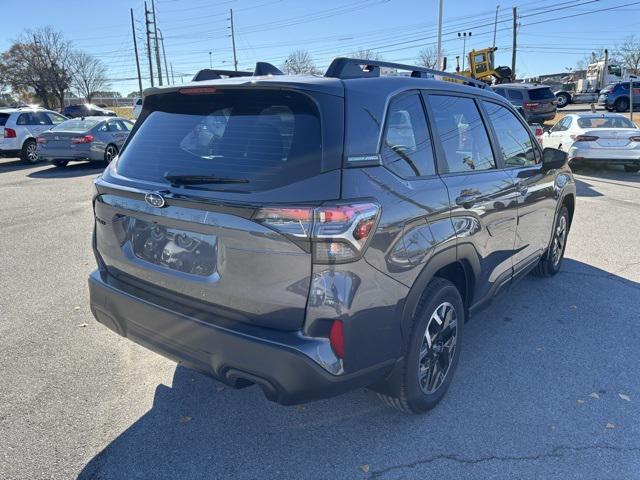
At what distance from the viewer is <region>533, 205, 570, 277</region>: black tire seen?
4.94m

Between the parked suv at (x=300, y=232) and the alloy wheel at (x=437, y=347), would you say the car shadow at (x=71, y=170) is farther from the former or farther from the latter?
the alloy wheel at (x=437, y=347)

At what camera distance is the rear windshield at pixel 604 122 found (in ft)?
41.0

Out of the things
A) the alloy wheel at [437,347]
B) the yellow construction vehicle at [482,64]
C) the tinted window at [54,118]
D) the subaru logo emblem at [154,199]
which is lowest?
the alloy wheel at [437,347]

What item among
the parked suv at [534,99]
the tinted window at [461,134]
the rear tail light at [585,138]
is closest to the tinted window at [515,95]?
the parked suv at [534,99]

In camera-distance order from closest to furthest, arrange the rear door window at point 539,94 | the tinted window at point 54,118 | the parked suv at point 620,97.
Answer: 1. the tinted window at point 54,118
2. the rear door window at point 539,94
3. the parked suv at point 620,97

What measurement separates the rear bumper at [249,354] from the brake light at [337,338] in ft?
0.13

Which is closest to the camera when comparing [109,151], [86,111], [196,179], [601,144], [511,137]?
[196,179]

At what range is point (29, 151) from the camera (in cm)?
1521

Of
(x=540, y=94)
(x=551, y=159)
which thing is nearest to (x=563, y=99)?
(x=540, y=94)

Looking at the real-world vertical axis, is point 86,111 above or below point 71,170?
above

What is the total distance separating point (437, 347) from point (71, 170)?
13.7 meters

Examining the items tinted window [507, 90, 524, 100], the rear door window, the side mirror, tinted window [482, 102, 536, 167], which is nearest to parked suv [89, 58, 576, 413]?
tinted window [482, 102, 536, 167]

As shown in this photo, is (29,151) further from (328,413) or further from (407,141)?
(407,141)

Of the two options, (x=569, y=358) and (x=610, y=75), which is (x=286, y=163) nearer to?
(x=569, y=358)
